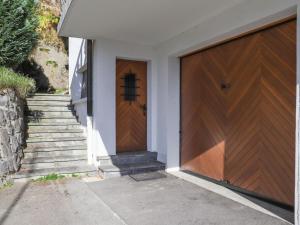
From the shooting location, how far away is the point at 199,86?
211 inches

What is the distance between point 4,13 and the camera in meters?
6.30

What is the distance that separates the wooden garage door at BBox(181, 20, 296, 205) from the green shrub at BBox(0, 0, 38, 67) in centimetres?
409

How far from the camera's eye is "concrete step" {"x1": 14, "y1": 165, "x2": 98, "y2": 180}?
5043 mm

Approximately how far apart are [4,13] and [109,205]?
204 inches

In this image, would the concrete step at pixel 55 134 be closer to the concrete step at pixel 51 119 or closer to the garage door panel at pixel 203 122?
the concrete step at pixel 51 119

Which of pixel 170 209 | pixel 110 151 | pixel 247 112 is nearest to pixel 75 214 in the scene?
pixel 170 209

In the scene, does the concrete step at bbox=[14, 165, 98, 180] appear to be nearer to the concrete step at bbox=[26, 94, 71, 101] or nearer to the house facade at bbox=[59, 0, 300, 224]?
A: the house facade at bbox=[59, 0, 300, 224]

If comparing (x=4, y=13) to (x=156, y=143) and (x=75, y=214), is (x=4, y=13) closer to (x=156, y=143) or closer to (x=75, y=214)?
(x=156, y=143)

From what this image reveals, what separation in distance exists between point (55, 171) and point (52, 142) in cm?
96

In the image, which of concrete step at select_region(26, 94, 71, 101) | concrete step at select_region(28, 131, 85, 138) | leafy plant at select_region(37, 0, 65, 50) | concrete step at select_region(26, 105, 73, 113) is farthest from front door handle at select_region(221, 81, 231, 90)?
leafy plant at select_region(37, 0, 65, 50)

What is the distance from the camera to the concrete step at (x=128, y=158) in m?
5.72

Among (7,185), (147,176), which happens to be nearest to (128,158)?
(147,176)

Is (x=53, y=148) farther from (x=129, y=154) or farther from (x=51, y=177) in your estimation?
(x=129, y=154)

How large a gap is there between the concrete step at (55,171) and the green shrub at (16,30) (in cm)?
288
